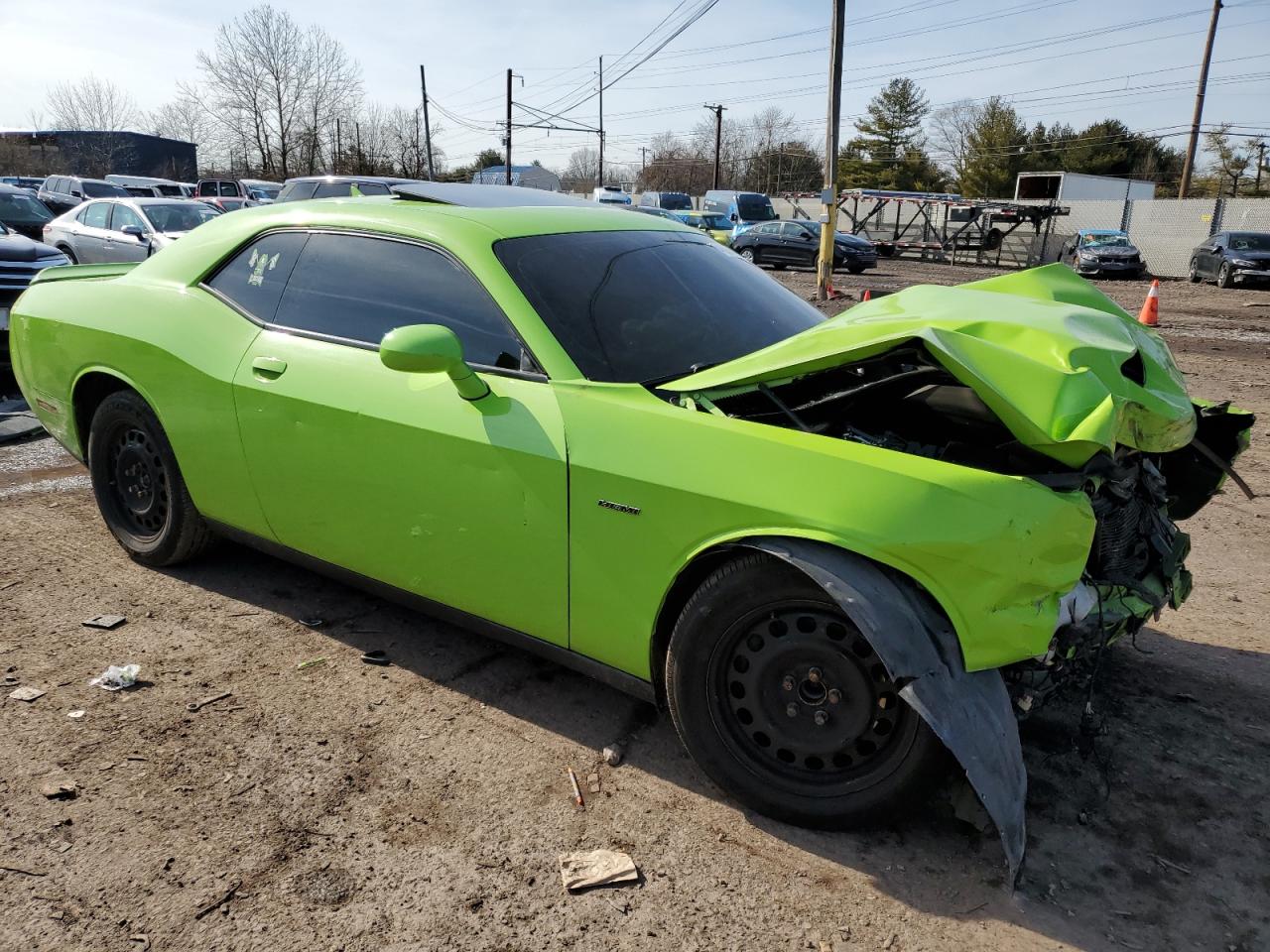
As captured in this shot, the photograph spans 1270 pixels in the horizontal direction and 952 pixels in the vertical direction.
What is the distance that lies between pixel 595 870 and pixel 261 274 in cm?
261

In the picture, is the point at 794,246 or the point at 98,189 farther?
the point at 794,246

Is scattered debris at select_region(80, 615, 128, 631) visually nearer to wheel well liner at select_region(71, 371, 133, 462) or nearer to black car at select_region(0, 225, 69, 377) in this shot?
wheel well liner at select_region(71, 371, 133, 462)

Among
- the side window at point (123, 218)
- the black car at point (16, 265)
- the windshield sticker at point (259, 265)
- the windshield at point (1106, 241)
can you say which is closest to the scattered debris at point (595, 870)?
the windshield sticker at point (259, 265)

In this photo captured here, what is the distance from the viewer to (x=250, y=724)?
9.83 feet

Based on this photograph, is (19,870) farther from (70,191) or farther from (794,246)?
(70,191)

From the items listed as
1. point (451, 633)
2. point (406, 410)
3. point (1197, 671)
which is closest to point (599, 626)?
point (406, 410)

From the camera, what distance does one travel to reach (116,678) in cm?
324

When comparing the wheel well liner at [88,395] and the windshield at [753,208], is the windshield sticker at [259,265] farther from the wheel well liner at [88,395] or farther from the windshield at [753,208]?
the windshield at [753,208]

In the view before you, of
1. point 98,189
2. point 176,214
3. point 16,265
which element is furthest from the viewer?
point 98,189

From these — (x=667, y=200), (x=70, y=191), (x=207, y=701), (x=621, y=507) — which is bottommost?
(x=207, y=701)

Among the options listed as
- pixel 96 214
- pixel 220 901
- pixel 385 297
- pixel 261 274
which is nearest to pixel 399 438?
pixel 385 297

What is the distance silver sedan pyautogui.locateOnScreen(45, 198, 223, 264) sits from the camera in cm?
1291

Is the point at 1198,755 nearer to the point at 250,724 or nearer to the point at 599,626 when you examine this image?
the point at 599,626

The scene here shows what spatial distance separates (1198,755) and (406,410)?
2756 millimetres
